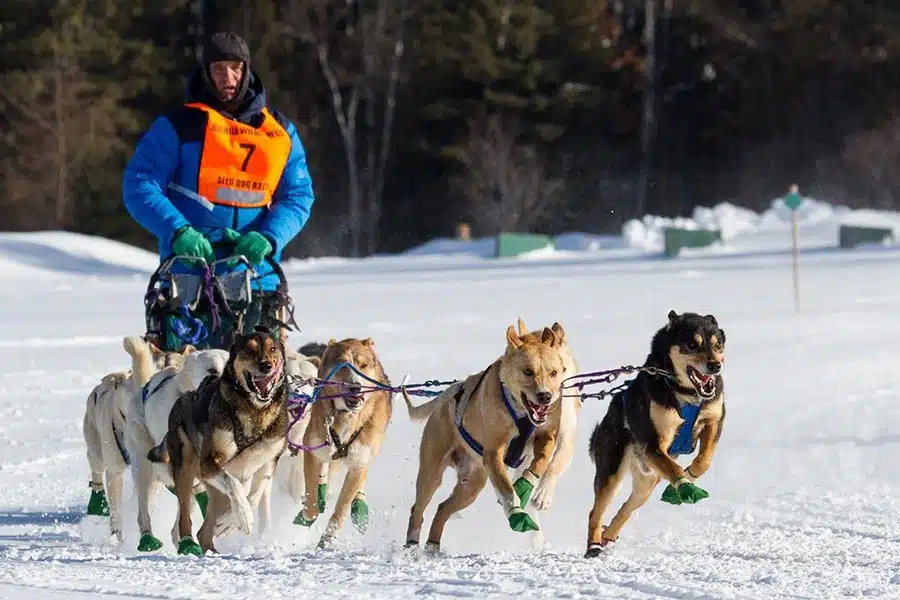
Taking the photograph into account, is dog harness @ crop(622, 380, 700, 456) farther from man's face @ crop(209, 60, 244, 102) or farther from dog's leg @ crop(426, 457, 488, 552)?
man's face @ crop(209, 60, 244, 102)

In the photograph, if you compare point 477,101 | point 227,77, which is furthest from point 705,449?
point 477,101

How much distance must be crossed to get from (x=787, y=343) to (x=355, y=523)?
7234mm

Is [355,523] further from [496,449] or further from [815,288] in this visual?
[815,288]

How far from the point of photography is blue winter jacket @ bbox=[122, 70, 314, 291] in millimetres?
6355

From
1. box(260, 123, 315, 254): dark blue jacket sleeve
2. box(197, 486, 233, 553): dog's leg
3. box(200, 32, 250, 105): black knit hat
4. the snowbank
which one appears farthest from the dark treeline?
box(197, 486, 233, 553): dog's leg

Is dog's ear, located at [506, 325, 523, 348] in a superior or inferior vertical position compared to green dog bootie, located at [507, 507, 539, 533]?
superior

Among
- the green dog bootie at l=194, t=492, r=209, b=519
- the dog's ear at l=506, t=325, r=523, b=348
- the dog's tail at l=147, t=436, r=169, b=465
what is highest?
the dog's ear at l=506, t=325, r=523, b=348

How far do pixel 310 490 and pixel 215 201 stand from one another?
119 cm

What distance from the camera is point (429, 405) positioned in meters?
6.27

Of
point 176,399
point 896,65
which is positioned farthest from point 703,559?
point 896,65

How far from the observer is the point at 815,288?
1780cm

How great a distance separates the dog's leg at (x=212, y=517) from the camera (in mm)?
5535

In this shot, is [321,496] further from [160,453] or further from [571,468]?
[571,468]

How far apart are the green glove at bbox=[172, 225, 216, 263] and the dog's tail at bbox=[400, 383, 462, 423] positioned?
0.96 meters
